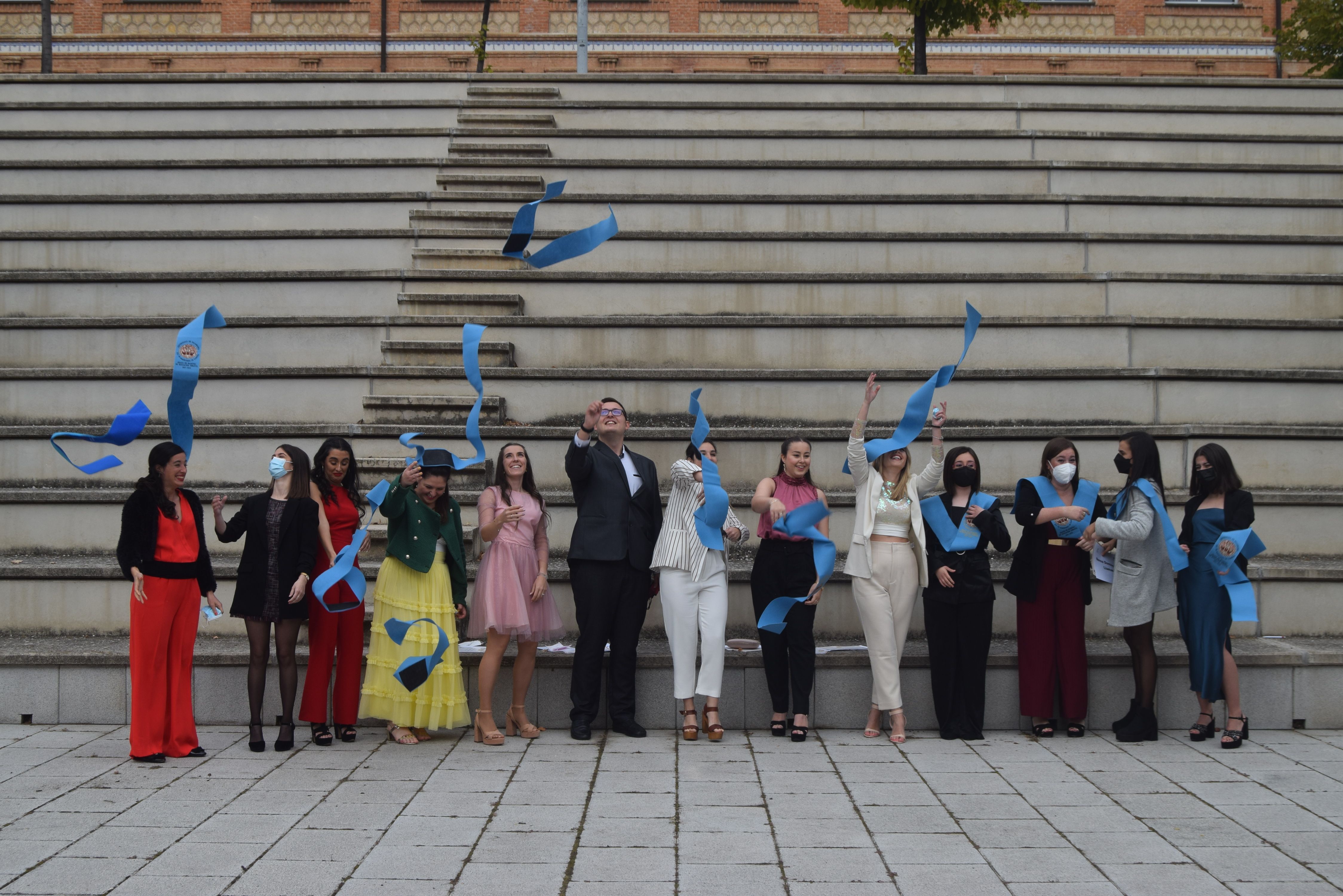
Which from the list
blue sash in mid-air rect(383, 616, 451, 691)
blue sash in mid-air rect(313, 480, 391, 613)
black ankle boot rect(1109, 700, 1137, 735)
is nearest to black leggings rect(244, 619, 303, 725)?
blue sash in mid-air rect(313, 480, 391, 613)

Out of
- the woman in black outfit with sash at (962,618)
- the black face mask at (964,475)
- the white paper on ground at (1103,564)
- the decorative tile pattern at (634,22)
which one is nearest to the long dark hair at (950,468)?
the black face mask at (964,475)

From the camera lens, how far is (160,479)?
6.48 meters

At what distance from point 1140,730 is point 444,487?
14.9ft

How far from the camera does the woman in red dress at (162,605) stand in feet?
20.6

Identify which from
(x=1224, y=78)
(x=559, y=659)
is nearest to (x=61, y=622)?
(x=559, y=659)

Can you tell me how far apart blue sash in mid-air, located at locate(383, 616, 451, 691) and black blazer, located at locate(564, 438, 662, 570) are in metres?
0.93

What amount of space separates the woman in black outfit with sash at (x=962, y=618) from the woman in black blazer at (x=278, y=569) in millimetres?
3827

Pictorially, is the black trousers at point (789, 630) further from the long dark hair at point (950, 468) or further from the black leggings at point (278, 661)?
the black leggings at point (278, 661)

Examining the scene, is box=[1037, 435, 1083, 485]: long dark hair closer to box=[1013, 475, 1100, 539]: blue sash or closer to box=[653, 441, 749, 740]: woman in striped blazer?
box=[1013, 475, 1100, 539]: blue sash

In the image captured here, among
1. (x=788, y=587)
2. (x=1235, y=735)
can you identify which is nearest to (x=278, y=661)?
(x=788, y=587)

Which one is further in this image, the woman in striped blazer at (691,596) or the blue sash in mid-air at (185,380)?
the woman in striped blazer at (691,596)

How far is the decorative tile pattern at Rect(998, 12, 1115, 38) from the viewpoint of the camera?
25.1 metres

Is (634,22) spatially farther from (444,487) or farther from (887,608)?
(887,608)

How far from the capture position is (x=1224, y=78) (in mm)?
14086
